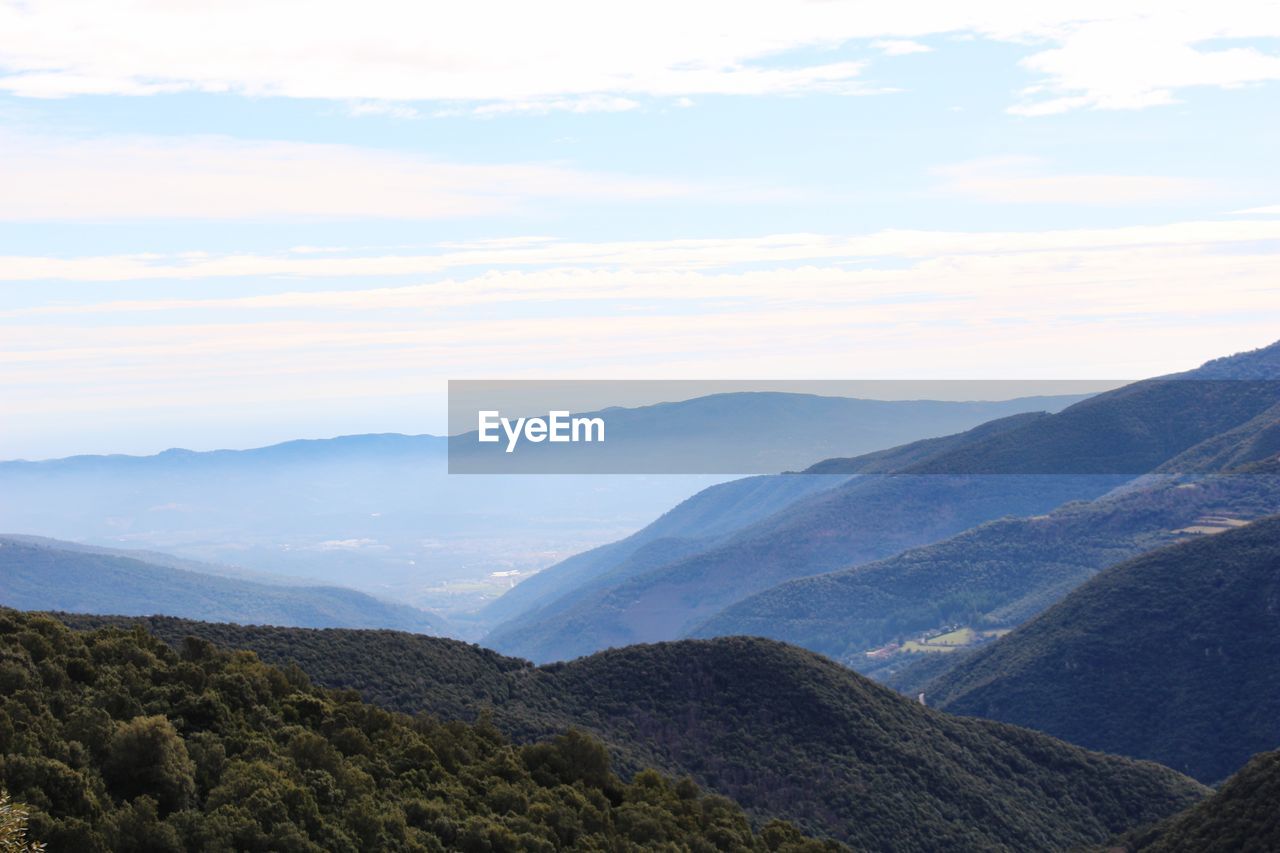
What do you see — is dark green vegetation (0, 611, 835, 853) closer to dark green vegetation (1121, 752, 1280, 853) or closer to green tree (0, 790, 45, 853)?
green tree (0, 790, 45, 853)

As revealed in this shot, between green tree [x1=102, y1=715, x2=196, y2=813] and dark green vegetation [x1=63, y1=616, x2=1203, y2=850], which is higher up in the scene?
green tree [x1=102, y1=715, x2=196, y2=813]

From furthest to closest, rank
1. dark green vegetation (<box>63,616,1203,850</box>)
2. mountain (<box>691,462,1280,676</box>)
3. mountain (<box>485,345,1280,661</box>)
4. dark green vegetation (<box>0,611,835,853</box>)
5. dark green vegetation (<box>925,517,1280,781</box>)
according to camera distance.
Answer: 1. mountain (<box>485,345,1280,661</box>)
2. mountain (<box>691,462,1280,676</box>)
3. dark green vegetation (<box>925,517,1280,781</box>)
4. dark green vegetation (<box>63,616,1203,850</box>)
5. dark green vegetation (<box>0,611,835,853</box>)

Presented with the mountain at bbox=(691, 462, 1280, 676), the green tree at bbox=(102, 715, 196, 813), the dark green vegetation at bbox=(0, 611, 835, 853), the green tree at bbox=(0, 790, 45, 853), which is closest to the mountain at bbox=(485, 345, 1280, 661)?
the mountain at bbox=(691, 462, 1280, 676)

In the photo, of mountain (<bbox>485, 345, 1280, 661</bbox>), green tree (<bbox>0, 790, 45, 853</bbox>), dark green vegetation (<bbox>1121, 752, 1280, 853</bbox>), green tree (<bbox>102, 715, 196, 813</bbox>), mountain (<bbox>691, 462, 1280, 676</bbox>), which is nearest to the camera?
green tree (<bbox>0, 790, 45, 853</bbox>)

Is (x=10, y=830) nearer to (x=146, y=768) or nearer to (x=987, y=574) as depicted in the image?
(x=146, y=768)

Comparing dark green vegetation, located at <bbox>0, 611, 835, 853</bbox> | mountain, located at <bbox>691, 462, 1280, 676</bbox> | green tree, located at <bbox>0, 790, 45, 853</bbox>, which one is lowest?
mountain, located at <bbox>691, 462, 1280, 676</bbox>

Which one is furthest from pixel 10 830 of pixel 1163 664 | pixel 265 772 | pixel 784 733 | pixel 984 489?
pixel 984 489
